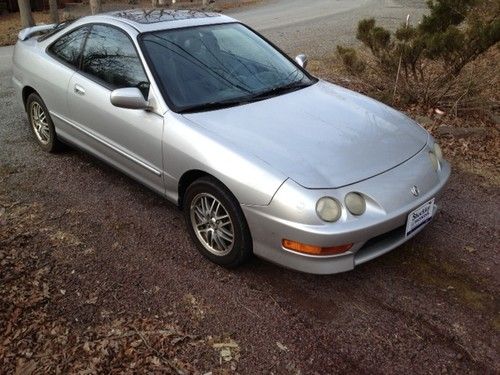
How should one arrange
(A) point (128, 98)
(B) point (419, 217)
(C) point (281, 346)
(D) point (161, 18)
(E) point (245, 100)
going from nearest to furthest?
1. (C) point (281, 346)
2. (B) point (419, 217)
3. (A) point (128, 98)
4. (E) point (245, 100)
5. (D) point (161, 18)

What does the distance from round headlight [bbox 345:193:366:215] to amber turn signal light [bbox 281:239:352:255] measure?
7.7 inches

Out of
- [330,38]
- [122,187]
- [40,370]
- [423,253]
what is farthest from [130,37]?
[330,38]

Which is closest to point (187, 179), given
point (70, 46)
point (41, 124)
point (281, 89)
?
point (281, 89)

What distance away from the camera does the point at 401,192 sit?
3.03 metres

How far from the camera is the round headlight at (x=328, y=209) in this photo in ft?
9.22

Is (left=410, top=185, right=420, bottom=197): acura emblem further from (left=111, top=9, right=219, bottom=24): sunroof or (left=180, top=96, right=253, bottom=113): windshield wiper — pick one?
(left=111, top=9, right=219, bottom=24): sunroof

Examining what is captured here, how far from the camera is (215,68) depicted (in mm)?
3826

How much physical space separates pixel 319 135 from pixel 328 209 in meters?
0.67

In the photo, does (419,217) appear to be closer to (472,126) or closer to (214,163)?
(214,163)

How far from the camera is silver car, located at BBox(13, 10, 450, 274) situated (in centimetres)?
290

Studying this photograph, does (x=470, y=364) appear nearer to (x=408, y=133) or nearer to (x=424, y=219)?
(x=424, y=219)

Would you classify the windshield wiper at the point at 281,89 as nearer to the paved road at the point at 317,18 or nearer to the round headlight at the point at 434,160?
the round headlight at the point at 434,160

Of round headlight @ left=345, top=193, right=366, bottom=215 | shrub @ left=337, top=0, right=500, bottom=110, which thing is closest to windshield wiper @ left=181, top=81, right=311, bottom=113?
round headlight @ left=345, top=193, right=366, bottom=215

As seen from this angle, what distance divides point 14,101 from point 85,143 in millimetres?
3239
